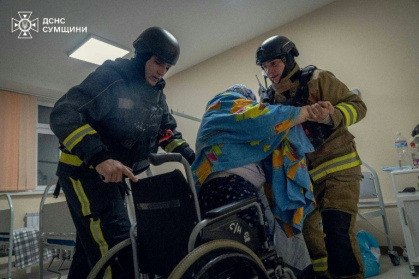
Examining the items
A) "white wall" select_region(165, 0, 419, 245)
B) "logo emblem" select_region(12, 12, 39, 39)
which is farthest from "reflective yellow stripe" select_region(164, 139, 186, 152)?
"logo emblem" select_region(12, 12, 39, 39)

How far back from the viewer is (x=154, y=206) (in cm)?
94

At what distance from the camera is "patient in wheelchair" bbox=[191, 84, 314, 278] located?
101cm

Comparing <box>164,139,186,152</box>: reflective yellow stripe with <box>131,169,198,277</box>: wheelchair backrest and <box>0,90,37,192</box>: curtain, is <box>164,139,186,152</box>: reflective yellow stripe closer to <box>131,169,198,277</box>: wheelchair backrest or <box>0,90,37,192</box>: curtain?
<box>131,169,198,277</box>: wheelchair backrest

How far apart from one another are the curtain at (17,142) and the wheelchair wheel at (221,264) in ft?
14.5

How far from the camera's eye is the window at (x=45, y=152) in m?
4.78

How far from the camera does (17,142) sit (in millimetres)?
4289

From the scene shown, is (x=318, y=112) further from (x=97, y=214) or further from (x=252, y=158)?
(x=97, y=214)

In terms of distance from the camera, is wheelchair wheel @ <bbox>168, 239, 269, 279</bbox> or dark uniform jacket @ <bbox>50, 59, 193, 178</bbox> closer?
wheelchair wheel @ <bbox>168, 239, 269, 279</bbox>

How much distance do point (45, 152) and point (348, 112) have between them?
16.9 ft

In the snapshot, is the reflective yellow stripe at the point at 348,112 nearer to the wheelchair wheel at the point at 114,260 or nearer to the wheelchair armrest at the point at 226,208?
the wheelchair armrest at the point at 226,208

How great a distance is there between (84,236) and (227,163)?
0.64 meters

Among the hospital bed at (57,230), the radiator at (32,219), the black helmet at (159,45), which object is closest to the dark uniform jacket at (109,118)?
the black helmet at (159,45)

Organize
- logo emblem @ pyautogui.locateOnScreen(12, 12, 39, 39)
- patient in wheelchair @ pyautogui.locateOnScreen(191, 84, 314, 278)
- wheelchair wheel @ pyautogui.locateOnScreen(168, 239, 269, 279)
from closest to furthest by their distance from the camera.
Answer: wheelchair wheel @ pyautogui.locateOnScreen(168, 239, 269, 279) → patient in wheelchair @ pyautogui.locateOnScreen(191, 84, 314, 278) → logo emblem @ pyautogui.locateOnScreen(12, 12, 39, 39)

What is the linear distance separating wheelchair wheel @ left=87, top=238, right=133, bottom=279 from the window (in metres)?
4.43
